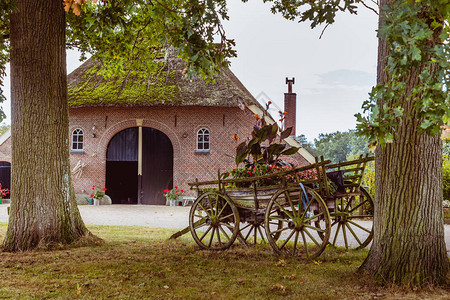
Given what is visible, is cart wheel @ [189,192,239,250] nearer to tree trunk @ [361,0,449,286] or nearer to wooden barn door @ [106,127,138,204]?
tree trunk @ [361,0,449,286]

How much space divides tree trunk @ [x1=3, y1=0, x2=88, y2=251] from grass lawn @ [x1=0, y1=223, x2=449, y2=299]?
44 cm

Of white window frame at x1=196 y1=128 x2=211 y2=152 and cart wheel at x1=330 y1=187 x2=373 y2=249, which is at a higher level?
white window frame at x1=196 y1=128 x2=211 y2=152

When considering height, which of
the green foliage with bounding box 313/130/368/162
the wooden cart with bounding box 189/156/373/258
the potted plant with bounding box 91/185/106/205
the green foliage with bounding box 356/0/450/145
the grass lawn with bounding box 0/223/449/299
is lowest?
the grass lawn with bounding box 0/223/449/299

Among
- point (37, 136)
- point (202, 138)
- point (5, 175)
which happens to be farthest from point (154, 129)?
point (37, 136)

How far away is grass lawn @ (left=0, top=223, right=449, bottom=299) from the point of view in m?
3.92

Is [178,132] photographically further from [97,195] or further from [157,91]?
[97,195]

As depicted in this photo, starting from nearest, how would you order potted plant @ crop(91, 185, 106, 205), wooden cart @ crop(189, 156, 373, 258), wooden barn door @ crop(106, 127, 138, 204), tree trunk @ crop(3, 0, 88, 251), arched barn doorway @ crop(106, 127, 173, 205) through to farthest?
wooden cart @ crop(189, 156, 373, 258), tree trunk @ crop(3, 0, 88, 251), potted plant @ crop(91, 185, 106, 205), arched barn doorway @ crop(106, 127, 173, 205), wooden barn door @ crop(106, 127, 138, 204)

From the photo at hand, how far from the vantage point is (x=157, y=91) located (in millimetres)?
18516

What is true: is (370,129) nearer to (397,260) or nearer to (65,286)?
(397,260)

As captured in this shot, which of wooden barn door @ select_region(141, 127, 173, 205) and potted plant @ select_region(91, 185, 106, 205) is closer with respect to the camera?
potted plant @ select_region(91, 185, 106, 205)

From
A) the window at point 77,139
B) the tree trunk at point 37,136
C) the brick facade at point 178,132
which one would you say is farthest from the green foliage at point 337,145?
the tree trunk at point 37,136

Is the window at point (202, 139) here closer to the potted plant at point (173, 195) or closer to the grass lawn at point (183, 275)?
the potted plant at point (173, 195)

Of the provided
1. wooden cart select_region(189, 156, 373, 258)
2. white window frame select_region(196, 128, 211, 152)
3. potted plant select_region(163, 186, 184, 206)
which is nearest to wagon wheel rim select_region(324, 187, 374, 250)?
wooden cart select_region(189, 156, 373, 258)

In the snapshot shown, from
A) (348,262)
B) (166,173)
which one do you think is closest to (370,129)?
(348,262)
